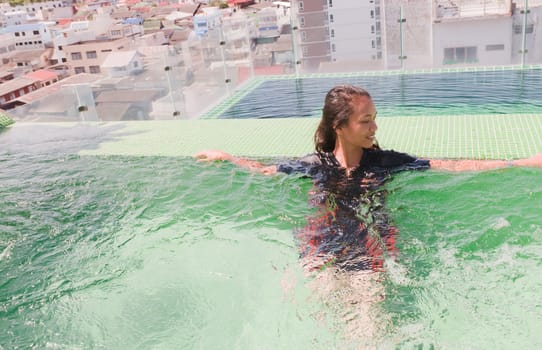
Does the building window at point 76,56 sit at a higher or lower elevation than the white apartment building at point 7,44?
lower

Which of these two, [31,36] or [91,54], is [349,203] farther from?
[31,36]

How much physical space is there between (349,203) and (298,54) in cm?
815

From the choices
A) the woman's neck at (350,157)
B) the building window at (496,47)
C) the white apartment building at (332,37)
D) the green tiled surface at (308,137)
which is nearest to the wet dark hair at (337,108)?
the woman's neck at (350,157)

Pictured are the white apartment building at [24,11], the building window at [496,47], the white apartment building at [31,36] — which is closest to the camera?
the building window at [496,47]

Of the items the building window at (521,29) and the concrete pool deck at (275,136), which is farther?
the building window at (521,29)

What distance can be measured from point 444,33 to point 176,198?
337 inches

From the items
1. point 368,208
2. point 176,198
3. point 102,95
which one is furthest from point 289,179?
point 102,95

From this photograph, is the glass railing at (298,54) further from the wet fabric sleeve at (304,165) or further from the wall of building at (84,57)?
the wall of building at (84,57)

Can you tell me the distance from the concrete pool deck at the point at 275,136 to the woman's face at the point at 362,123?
2.00m

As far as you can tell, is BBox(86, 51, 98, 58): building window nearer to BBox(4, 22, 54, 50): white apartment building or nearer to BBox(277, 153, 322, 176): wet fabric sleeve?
BBox(4, 22, 54, 50): white apartment building

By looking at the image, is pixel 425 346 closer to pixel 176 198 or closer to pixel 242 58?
pixel 176 198

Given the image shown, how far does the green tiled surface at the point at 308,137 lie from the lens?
5.05 m

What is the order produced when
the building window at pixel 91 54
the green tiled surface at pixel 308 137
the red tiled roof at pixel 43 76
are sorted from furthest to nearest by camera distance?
1. the building window at pixel 91 54
2. the red tiled roof at pixel 43 76
3. the green tiled surface at pixel 308 137

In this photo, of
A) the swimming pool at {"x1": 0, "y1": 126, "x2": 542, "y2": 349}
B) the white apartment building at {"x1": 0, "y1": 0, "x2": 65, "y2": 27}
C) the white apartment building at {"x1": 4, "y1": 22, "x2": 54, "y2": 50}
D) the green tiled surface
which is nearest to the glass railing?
the green tiled surface
